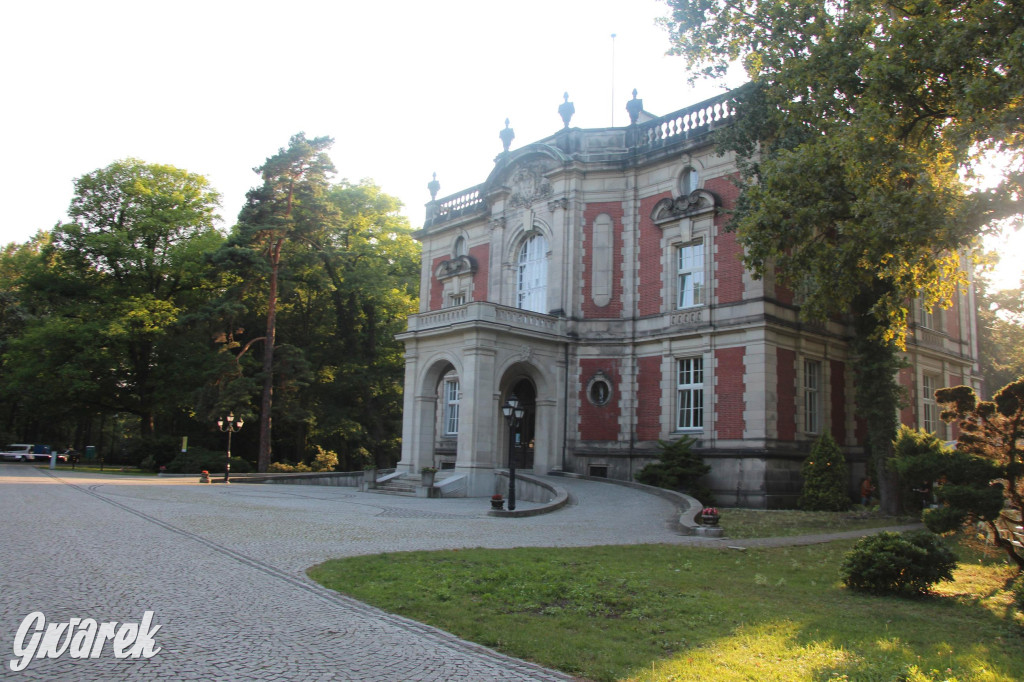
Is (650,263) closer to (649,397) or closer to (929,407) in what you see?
(649,397)

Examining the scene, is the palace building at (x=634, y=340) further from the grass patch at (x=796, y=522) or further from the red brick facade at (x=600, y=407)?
the grass patch at (x=796, y=522)

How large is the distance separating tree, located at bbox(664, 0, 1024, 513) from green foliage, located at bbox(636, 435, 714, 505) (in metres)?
7.54

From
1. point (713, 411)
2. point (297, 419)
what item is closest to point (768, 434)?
point (713, 411)

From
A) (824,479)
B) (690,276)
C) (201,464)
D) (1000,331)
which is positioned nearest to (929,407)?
(824,479)

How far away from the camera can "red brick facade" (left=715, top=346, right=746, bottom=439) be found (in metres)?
24.3

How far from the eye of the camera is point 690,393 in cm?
2606

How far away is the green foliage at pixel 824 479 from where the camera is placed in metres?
22.1

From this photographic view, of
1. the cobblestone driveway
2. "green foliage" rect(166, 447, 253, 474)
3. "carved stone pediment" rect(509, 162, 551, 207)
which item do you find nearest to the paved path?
the cobblestone driveway

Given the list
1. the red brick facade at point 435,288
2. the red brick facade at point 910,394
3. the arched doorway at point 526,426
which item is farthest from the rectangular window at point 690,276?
the red brick facade at point 435,288

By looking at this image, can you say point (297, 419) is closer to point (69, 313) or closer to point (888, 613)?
point (69, 313)

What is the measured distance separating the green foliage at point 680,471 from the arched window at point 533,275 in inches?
322

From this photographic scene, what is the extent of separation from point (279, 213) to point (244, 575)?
30.9m

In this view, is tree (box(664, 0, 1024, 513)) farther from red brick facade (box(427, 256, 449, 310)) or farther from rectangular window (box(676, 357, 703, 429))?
red brick facade (box(427, 256, 449, 310))

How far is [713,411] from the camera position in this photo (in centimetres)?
2494
